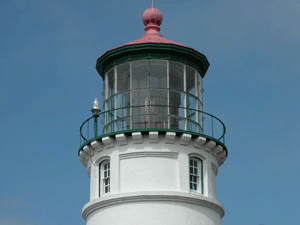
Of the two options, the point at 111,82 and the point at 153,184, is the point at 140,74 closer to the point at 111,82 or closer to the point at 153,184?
the point at 111,82

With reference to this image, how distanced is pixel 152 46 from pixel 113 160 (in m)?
4.83

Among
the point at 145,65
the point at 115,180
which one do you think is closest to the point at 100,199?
the point at 115,180

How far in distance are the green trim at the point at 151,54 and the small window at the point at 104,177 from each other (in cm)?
413

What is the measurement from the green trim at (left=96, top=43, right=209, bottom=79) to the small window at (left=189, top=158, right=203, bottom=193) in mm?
4170

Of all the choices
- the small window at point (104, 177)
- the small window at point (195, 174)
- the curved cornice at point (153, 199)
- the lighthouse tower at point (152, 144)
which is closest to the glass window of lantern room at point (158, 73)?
the lighthouse tower at point (152, 144)

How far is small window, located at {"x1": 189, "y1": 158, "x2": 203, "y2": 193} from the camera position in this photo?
1236 inches

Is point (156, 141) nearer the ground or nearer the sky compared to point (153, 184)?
nearer the sky

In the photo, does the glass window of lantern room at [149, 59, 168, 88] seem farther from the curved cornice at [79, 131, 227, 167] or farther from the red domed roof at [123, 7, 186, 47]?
the curved cornice at [79, 131, 227, 167]

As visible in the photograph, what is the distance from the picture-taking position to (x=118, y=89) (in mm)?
32812

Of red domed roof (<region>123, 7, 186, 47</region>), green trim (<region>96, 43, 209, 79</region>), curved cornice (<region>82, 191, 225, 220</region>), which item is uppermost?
red domed roof (<region>123, 7, 186, 47</region>)

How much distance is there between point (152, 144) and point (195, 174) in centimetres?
213

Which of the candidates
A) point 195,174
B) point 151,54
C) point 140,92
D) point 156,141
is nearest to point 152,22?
point 151,54

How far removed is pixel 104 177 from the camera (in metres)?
31.8

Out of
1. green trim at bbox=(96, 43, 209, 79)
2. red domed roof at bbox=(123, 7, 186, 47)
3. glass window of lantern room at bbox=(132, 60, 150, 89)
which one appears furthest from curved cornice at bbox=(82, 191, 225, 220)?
red domed roof at bbox=(123, 7, 186, 47)
